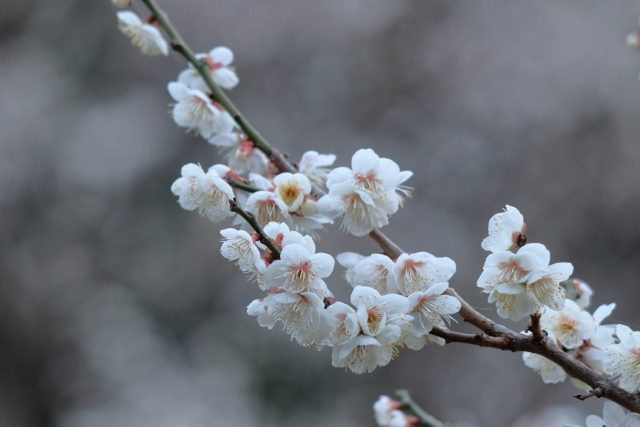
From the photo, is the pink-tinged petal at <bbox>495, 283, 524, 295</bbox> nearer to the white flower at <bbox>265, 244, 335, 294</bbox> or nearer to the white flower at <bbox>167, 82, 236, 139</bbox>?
the white flower at <bbox>265, 244, 335, 294</bbox>

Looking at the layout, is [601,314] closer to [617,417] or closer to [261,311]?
[617,417]

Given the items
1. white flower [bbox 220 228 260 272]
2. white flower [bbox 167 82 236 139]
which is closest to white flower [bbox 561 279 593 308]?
white flower [bbox 220 228 260 272]

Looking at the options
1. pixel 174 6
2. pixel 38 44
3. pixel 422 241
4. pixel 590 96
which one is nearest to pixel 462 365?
pixel 422 241

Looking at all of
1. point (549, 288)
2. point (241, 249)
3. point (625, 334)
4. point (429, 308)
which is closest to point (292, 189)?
point (241, 249)

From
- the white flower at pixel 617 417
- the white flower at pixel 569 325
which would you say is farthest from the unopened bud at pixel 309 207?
the white flower at pixel 617 417

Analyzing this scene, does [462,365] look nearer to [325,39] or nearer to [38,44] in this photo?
[325,39]

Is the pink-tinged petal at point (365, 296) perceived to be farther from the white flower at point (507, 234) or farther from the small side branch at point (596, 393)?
the small side branch at point (596, 393)
